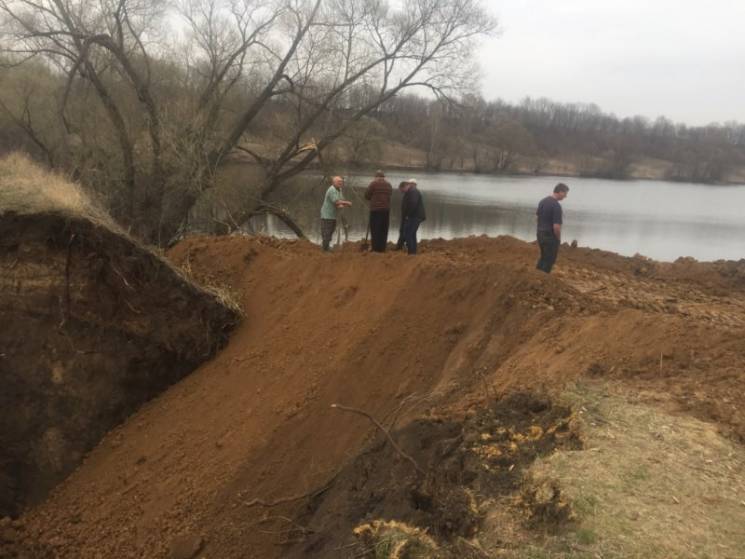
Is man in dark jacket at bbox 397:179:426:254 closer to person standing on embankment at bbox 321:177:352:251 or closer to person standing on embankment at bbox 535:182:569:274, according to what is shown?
person standing on embankment at bbox 321:177:352:251

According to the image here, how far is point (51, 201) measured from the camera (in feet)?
24.1

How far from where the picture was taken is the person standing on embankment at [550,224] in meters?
8.10

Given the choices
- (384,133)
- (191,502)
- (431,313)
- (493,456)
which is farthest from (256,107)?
(493,456)

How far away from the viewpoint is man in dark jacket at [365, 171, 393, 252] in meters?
9.62

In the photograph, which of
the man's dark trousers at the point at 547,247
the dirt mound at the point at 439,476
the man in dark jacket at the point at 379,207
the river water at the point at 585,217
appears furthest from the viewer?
the river water at the point at 585,217

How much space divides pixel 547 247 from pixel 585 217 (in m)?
22.2

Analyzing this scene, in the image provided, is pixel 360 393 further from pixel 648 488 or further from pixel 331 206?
pixel 331 206

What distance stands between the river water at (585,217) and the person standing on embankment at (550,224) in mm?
10983

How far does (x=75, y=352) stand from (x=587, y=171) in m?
62.8

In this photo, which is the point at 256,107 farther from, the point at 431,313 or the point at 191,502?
the point at 191,502

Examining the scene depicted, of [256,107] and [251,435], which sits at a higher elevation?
[256,107]

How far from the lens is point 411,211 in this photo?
971 centimetres

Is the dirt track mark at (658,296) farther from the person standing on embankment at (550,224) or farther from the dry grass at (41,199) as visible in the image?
the dry grass at (41,199)

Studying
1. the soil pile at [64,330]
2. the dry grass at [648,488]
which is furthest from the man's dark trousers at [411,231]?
the dry grass at [648,488]
